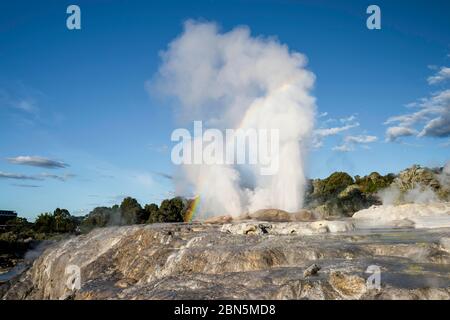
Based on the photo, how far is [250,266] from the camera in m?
16.1

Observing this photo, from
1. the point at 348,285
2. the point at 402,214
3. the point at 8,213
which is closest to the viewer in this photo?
the point at 348,285

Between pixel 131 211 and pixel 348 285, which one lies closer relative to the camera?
pixel 348 285

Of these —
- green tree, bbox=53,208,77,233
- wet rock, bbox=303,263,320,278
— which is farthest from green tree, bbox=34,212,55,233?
wet rock, bbox=303,263,320,278

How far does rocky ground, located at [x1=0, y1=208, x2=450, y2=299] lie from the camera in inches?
470

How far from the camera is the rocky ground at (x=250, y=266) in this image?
11.9m

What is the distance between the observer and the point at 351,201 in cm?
6806

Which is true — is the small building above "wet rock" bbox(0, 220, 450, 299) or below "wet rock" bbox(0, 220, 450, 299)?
below

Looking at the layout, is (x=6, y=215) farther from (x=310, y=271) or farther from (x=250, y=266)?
(x=310, y=271)

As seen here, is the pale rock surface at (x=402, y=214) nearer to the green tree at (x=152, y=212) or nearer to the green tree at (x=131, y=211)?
the green tree at (x=152, y=212)

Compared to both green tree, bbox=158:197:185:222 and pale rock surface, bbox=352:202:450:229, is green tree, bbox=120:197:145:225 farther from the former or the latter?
pale rock surface, bbox=352:202:450:229

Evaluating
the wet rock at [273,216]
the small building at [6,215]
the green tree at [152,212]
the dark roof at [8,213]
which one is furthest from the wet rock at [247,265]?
the dark roof at [8,213]

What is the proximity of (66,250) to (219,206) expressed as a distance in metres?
21.9

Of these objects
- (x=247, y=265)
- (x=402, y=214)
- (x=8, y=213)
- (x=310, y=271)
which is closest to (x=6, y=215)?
(x=8, y=213)

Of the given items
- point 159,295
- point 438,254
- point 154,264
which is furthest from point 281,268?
point 154,264
